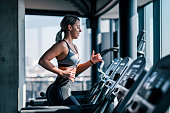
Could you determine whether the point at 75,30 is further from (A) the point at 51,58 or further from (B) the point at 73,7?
(B) the point at 73,7

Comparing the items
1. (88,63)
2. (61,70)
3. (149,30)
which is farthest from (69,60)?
(149,30)

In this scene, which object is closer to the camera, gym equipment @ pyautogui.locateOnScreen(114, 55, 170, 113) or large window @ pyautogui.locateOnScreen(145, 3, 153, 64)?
gym equipment @ pyautogui.locateOnScreen(114, 55, 170, 113)

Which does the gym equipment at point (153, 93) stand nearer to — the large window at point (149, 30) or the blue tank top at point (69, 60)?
the blue tank top at point (69, 60)

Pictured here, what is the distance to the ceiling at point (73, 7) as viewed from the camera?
16.1 feet

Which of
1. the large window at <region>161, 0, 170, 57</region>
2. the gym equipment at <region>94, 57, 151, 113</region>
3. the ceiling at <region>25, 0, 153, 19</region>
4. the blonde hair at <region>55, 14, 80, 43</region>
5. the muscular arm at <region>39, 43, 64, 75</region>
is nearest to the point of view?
the gym equipment at <region>94, 57, 151, 113</region>

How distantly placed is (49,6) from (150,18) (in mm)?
3007

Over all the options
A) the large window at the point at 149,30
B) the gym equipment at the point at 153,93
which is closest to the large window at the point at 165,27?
the large window at the point at 149,30

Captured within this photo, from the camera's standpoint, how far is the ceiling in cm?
491

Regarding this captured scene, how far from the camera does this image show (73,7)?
217 inches

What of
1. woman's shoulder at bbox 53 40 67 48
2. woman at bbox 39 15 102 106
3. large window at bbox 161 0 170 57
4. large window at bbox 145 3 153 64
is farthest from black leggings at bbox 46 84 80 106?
large window at bbox 145 3 153 64

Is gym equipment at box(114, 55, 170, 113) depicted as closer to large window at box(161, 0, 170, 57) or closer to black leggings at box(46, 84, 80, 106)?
black leggings at box(46, 84, 80, 106)

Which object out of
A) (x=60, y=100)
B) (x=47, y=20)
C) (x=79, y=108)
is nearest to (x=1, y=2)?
(x=60, y=100)

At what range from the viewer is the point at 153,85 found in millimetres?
946

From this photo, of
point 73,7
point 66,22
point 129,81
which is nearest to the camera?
point 129,81
